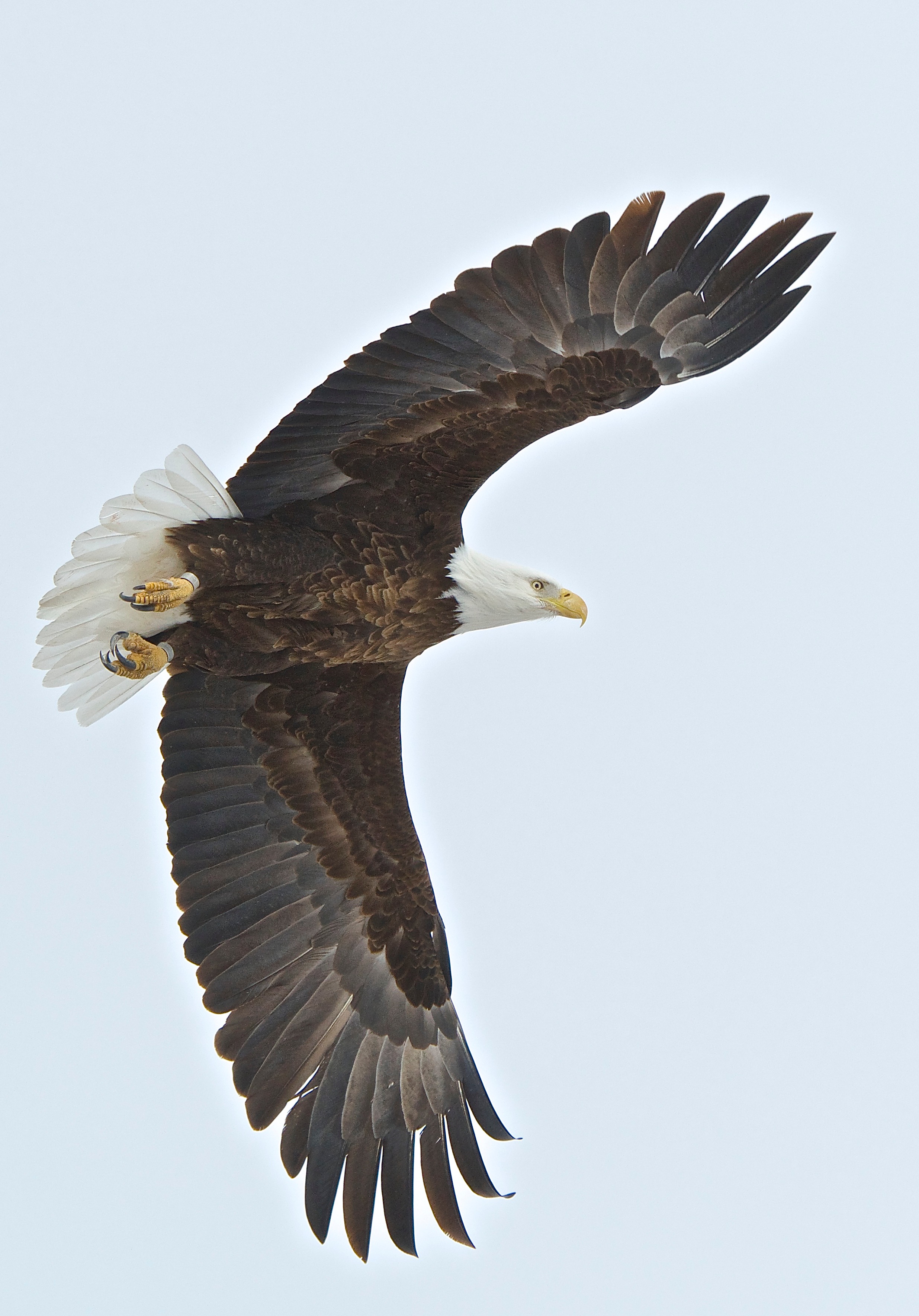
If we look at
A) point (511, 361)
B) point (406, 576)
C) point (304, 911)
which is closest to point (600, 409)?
point (511, 361)

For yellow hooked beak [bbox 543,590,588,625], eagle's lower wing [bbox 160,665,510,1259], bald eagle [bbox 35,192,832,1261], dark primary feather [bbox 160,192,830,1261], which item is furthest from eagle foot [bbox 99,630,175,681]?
yellow hooked beak [bbox 543,590,588,625]

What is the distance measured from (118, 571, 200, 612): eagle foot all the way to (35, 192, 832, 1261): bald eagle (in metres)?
0.01

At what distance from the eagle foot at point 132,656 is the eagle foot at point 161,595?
0.24m

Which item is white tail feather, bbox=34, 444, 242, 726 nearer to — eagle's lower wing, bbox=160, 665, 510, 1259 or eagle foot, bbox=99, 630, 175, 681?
eagle foot, bbox=99, 630, 175, 681

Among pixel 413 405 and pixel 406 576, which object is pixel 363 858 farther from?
pixel 413 405

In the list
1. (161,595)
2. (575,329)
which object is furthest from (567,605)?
(161,595)

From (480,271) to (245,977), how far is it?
308 centimetres

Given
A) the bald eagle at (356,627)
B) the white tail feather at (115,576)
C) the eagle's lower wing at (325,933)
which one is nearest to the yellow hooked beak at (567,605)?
the bald eagle at (356,627)

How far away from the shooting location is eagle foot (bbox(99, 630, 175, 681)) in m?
7.40

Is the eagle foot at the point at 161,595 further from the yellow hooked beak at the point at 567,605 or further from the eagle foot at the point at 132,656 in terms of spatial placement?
the yellow hooked beak at the point at 567,605

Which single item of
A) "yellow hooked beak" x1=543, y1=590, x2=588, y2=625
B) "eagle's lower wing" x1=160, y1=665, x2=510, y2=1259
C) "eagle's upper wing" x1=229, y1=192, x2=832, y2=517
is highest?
"eagle's upper wing" x1=229, y1=192, x2=832, y2=517

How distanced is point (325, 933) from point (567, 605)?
1778 millimetres

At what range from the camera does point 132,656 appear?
741 centimetres

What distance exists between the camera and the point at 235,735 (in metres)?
7.88
